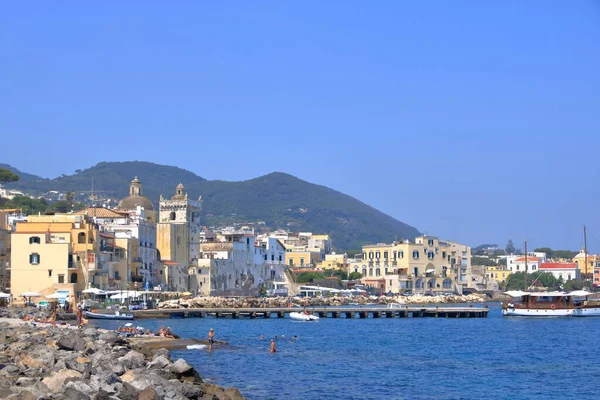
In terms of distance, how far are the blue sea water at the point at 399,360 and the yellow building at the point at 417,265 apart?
60.9 meters

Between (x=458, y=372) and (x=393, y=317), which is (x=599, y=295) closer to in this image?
(x=393, y=317)

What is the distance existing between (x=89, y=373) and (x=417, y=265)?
105678 mm

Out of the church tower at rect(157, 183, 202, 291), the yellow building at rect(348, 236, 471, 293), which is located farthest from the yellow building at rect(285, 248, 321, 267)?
the church tower at rect(157, 183, 202, 291)

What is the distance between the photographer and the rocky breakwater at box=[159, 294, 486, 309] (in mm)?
78812

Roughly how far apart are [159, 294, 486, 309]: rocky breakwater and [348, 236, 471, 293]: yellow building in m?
5.13

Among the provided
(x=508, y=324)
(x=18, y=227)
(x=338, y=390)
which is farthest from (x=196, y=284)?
(x=338, y=390)

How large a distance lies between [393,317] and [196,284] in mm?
28205

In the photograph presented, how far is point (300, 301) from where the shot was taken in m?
97.8

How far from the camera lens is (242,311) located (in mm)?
72438

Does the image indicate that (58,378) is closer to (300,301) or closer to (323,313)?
(323,313)

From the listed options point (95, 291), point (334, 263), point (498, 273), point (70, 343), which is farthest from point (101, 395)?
point (498, 273)

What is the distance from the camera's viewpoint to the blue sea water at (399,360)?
3170 cm

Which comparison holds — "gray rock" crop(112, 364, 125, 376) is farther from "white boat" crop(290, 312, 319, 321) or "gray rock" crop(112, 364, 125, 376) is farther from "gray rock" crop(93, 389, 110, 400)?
"white boat" crop(290, 312, 319, 321)

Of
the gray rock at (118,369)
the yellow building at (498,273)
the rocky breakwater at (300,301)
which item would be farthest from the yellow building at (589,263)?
the gray rock at (118,369)
